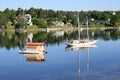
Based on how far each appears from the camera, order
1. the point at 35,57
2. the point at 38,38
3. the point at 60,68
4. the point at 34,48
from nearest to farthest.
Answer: the point at 60,68, the point at 35,57, the point at 34,48, the point at 38,38

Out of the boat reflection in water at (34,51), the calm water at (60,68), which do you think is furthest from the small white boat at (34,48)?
the calm water at (60,68)

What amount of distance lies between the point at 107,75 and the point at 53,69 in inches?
201

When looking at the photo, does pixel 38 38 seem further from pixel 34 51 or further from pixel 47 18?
pixel 47 18

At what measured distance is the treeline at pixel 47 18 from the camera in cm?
8756

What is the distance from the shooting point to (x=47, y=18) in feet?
349

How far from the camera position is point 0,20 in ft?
275

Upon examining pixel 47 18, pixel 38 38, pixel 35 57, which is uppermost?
pixel 47 18

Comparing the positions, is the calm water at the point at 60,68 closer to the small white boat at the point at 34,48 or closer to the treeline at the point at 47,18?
the small white boat at the point at 34,48

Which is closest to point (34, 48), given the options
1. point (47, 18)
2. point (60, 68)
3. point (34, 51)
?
point (34, 51)

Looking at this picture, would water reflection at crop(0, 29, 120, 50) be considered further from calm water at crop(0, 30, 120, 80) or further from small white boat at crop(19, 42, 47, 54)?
calm water at crop(0, 30, 120, 80)

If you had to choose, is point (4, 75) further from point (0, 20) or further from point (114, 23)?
point (114, 23)

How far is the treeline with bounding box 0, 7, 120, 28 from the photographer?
8756cm

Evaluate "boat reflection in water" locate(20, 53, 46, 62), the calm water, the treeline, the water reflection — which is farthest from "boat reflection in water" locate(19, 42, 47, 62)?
the treeline

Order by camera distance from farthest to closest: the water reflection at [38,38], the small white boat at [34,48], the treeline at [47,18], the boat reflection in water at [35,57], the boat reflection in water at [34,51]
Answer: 1. the treeline at [47,18]
2. the water reflection at [38,38]
3. the small white boat at [34,48]
4. the boat reflection in water at [34,51]
5. the boat reflection in water at [35,57]
